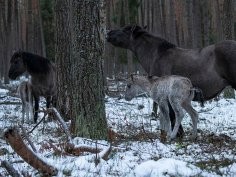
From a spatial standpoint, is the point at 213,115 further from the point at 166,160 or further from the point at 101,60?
the point at 166,160

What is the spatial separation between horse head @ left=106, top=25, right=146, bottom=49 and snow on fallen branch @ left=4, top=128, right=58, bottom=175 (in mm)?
6027

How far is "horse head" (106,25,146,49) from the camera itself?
11062 mm

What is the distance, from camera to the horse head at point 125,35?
11062 mm

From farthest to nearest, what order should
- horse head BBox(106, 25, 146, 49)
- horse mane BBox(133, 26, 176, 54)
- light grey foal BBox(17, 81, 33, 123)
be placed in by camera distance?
light grey foal BBox(17, 81, 33, 123) < horse head BBox(106, 25, 146, 49) < horse mane BBox(133, 26, 176, 54)

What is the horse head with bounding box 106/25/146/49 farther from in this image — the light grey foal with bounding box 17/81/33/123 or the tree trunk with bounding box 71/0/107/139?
the tree trunk with bounding box 71/0/107/139

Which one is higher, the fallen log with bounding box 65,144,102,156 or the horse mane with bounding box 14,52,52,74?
the horse mane with bounding box 14,52,52,74

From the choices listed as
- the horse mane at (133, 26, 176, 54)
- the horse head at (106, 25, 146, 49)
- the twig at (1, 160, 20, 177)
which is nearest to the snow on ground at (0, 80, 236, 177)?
the twig at (1, 160, 20, 177)

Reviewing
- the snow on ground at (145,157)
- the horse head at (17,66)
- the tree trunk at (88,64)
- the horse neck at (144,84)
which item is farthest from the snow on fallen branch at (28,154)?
the horse head at (17,66)

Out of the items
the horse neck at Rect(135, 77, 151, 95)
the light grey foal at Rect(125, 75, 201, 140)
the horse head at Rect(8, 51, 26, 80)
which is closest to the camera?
the light grey foal at Rect(125, 75, 201, 140)

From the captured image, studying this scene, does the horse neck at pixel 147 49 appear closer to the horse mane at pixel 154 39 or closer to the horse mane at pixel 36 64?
the horse mane at pixel 154 39

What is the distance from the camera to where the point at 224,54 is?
363 inches

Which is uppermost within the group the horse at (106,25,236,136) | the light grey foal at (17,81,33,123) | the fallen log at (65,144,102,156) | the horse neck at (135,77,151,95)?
the horse at (106,25,236,136)

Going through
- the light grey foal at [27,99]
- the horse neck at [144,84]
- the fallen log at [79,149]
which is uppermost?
the horse neck at [144,84]

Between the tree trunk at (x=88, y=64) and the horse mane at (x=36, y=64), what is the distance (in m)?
6.53
